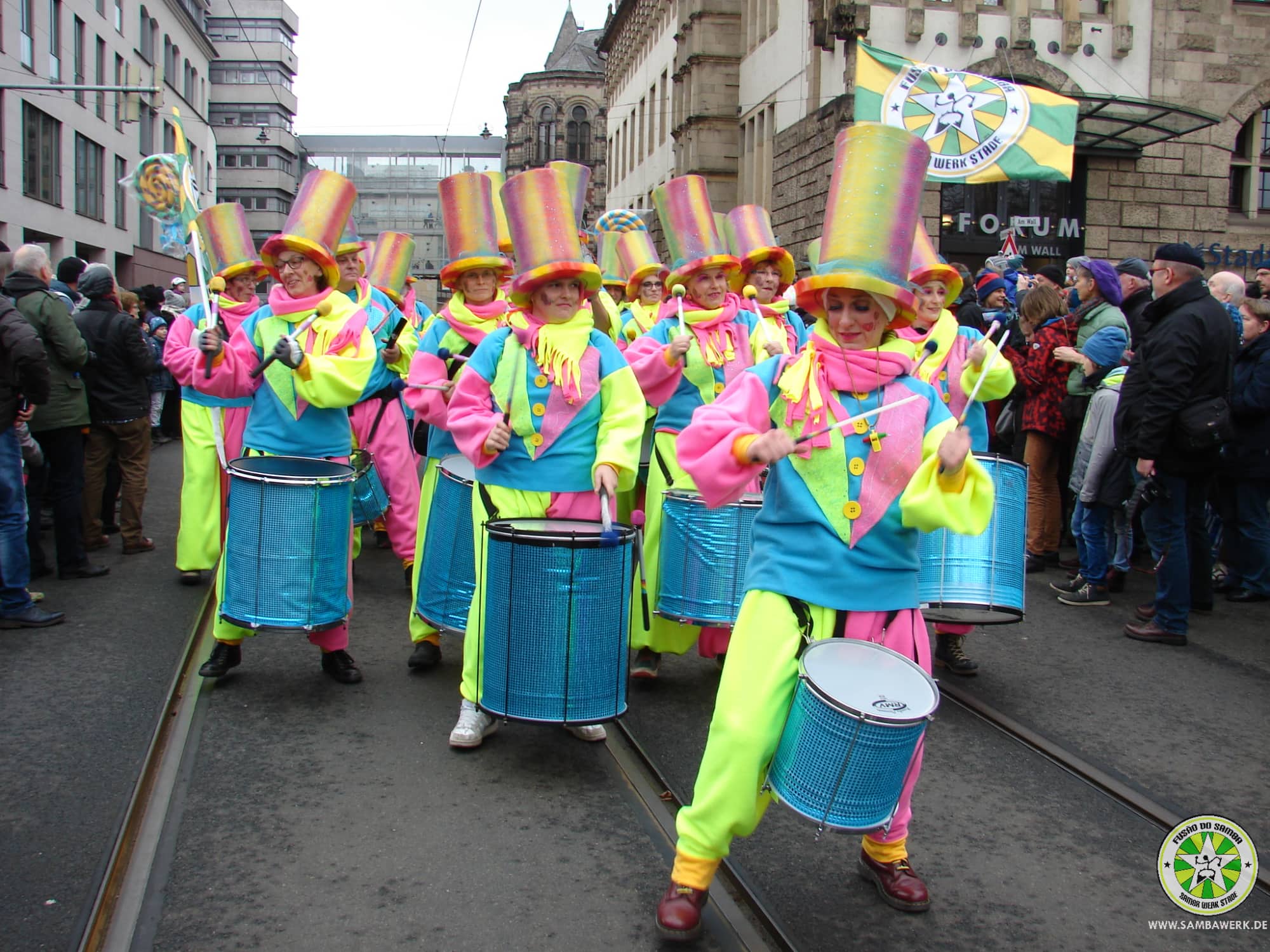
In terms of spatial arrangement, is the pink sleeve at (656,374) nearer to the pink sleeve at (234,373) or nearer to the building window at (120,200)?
the pink sleeve at (234,373)

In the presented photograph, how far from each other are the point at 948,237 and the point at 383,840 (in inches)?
833

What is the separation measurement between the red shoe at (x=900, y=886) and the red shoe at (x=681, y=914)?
0.61 metres

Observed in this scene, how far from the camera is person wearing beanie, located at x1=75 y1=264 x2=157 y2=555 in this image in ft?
28.3

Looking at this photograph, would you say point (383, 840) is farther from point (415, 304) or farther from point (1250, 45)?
point (1250, 45)

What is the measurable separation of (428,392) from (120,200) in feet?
120

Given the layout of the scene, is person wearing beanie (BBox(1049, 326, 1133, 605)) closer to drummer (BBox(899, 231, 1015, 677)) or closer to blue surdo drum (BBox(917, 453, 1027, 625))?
drummer (BBox(899, 231, 1015, 677))

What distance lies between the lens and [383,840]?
386 cm

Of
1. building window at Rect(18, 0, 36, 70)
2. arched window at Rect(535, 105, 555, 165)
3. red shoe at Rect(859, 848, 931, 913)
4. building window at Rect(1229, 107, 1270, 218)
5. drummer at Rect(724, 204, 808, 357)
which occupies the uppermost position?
arched window at Rect(535, 105, 555, 165)

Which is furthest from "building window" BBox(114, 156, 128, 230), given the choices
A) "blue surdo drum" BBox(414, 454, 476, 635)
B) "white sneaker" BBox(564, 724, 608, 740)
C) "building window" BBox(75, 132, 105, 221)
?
"white sneaker" BBox(564, 724, 608, 740)

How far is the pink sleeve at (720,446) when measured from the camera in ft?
10.6

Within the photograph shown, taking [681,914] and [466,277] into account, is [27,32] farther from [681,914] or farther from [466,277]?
[681,914]

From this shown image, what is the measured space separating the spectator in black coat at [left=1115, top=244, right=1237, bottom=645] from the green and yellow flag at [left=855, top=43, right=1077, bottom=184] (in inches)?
327

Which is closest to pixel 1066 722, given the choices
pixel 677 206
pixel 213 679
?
pixel 677 206

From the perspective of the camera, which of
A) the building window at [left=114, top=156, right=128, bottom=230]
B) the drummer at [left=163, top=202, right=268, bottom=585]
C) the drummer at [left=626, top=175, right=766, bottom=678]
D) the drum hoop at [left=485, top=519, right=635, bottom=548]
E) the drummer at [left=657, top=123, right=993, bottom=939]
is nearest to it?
the drummer at [left=657, top=123, right=993, bottom=939]
